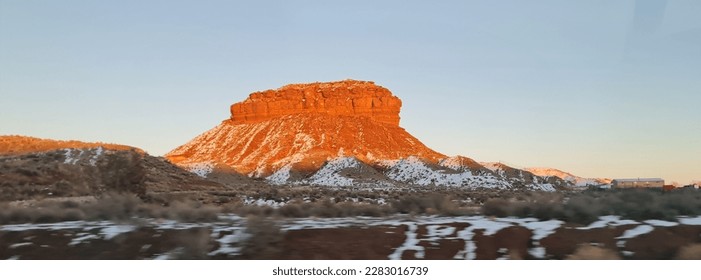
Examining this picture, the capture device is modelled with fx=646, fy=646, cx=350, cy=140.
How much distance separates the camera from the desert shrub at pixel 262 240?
29.7 ft

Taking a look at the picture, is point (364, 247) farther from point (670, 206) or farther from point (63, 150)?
point (63, 150)

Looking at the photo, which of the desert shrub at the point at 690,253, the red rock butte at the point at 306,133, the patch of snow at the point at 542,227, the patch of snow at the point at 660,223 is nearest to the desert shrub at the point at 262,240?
the patch of snow at the point at 542,227

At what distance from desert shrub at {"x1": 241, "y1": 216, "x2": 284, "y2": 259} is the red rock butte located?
3323 inches

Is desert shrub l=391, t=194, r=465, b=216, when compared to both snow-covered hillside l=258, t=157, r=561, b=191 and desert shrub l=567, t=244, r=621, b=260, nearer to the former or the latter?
desert shrub l=567, t=244, r=621, b=260

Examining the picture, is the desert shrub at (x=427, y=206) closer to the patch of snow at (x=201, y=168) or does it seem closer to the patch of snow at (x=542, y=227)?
the patch of snow at (x=542, y=227)

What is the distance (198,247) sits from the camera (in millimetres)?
8938

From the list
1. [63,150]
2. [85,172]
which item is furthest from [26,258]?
[63,150]

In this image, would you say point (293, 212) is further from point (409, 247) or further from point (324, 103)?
point (324, 103)

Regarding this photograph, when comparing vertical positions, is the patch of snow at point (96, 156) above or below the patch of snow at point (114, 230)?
above

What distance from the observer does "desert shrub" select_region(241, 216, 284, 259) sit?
9055 mm

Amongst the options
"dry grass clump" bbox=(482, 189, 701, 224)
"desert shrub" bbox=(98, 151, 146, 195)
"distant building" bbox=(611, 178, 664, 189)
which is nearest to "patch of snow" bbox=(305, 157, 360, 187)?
"distant building" bbox=(611, 178, 664, 189)

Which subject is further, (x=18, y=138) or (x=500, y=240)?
(x=18, y=138)

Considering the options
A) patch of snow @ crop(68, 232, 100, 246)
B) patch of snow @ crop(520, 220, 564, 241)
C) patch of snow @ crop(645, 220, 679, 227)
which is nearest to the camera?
patch of snow @ crop(68, 232, 100, 246)
